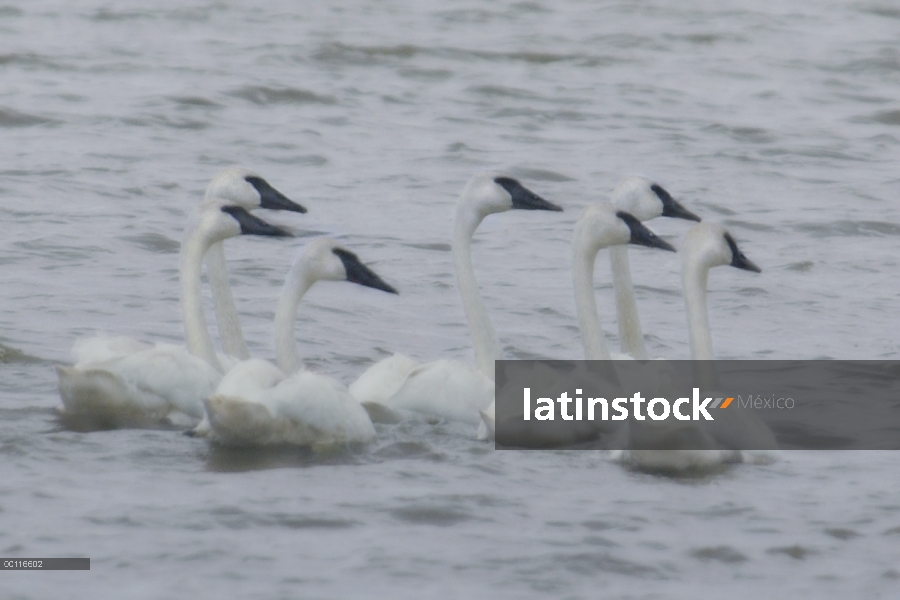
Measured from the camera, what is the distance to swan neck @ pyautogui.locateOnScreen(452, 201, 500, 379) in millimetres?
8344

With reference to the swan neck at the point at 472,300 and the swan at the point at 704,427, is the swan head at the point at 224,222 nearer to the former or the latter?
the swan neck at the point at 472,300

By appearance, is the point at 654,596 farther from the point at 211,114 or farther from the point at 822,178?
the point at 211,114

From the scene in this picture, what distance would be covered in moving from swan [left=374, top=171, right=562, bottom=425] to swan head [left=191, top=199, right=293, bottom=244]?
3.20 feet

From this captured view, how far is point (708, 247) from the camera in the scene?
8023mm

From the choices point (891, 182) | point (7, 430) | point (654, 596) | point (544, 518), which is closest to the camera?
point (654, 596)

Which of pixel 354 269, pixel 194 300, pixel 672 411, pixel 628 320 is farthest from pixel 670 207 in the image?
pixel 194 300

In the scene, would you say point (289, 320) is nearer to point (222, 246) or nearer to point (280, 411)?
point (280, 411)

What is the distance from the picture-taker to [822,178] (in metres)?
15.5

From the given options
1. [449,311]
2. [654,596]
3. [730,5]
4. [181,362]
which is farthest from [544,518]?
[730,5]

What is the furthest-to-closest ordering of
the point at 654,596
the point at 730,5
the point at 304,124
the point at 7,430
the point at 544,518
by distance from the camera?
the point at 730,5 → the point at 304,124 → the point at 7,430 → the point at 544,518 → the point at 654,596

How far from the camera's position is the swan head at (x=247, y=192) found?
891 cm

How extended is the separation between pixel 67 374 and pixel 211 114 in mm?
10436

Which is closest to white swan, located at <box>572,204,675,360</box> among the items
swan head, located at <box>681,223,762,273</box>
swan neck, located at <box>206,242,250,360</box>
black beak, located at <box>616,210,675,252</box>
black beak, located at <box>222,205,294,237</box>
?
black beak, located at <box>616,210,675,252</box>

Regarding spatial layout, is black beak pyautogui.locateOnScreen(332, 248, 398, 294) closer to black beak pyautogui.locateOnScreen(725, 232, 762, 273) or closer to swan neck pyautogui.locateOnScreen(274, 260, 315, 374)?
swan neck pyautogui.locateOnScreen(274, 260, 315, 374)
